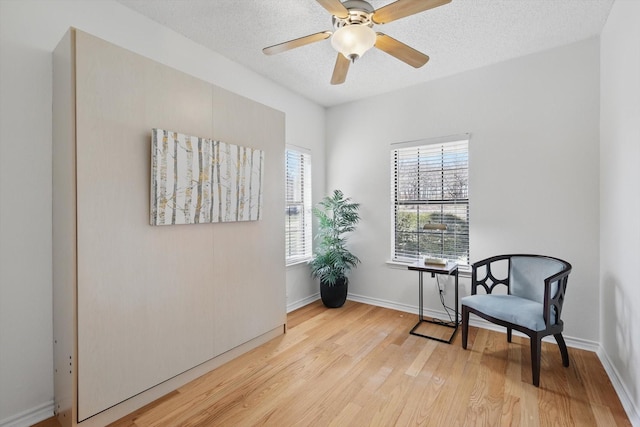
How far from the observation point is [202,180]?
7.33 feet

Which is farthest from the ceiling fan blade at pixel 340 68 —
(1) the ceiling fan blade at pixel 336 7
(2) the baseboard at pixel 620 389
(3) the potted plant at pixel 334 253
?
(2) the baseboard at pixel 620 389

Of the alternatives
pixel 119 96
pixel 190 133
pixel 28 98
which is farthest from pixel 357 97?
pixel 28 98

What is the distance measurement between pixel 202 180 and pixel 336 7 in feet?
4.74

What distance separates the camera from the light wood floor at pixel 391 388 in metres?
1.85

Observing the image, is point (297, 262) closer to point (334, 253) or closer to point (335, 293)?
point (334, 253)

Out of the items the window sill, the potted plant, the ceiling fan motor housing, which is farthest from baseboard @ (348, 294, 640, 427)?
the ceiling fan motor housing

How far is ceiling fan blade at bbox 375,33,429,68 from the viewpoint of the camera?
2025mm

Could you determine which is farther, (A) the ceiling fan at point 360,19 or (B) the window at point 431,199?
(B) the window at point 431,199

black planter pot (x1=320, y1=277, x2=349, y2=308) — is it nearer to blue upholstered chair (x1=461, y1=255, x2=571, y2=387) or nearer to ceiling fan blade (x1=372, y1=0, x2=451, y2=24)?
blue upholstered chair (x1=461, y1=255, x2=571, y2=387)

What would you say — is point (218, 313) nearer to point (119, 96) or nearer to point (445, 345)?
point (119, 96)

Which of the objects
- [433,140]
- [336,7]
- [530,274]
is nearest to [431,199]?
[433,140]

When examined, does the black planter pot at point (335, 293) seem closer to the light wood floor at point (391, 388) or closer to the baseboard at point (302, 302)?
the baseboard at point (302, 302)

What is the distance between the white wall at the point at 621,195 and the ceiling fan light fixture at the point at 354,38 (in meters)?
1.59

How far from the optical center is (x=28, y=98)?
1.83 m
